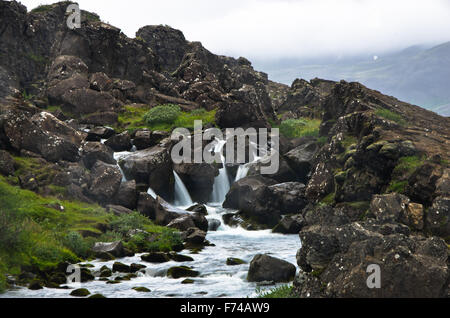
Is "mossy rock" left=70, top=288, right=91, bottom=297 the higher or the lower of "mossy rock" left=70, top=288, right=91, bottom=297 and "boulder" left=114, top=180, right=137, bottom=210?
the lower

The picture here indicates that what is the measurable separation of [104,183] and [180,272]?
17404 millimetres

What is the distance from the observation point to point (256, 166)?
167 ft

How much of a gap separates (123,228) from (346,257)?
2081 cm

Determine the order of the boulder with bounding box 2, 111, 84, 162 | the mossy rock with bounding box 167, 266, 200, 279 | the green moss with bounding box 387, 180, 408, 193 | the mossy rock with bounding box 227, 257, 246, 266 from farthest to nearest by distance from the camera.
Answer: the boulder with bounding box 2, 111, 84, 162
the green moss with bounding box 387, 180, 408, 193
the mossy rock with bounding box 227, 257, 246, 266
the mossy rock with bounding box 167, 266, 200, 279

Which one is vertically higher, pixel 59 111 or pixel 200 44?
pixel 200 44

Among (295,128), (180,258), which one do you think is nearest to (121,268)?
(180,258)

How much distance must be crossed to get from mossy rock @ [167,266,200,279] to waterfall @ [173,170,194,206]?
71.8 ft

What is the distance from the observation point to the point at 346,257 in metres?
16.2

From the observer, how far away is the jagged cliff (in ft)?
54.1

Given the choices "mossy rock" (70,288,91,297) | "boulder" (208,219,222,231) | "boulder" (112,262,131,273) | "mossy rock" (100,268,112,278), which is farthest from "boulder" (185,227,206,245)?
"mossy rock" (70,288,91,297)

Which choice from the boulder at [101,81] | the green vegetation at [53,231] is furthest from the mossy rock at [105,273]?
the boulder at [101,81]

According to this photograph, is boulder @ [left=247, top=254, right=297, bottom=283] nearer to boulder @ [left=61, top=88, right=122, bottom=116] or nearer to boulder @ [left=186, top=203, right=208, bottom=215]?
boulder @ [left=186, top=203, right=208, bottom=215]
